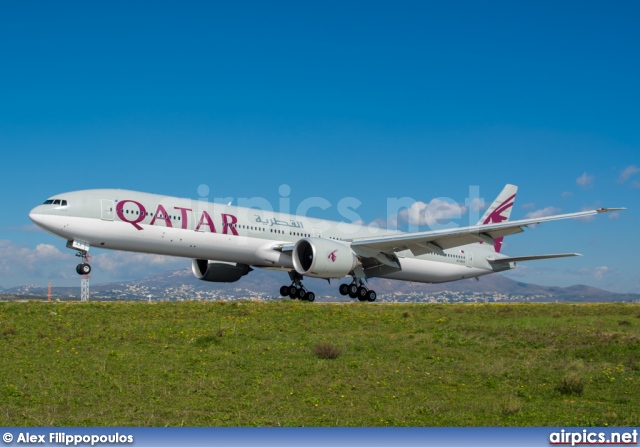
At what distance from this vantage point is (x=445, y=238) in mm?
32500

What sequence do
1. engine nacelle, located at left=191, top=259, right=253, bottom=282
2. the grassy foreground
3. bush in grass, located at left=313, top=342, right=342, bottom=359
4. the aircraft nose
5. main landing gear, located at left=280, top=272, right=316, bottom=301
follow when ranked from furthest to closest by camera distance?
1. engine nacelle, located at left=191, top=259, right=253, bottom=282
2. main landing gear, located at left=280, top=272, right=316, bottom=301
3. the aircraft nose
4. bush in grass, located at left=313, top=342, right=342, bottom=359
5. the grassy foreground

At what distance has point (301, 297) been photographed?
117ft

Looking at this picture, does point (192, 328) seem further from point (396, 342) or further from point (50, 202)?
point (50, 202)

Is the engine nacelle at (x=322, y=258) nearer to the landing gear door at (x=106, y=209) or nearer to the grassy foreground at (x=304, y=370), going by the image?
the grassy foreground at (x=304, y=370)

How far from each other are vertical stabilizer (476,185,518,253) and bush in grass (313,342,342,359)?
1226 inches

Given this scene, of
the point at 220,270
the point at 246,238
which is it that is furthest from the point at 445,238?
the point at 220,270

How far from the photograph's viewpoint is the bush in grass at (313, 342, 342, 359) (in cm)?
1562

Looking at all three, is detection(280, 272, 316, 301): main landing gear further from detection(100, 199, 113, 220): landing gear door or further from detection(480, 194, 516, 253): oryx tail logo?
detection(480, 194, 516, 253): oryx tail logo

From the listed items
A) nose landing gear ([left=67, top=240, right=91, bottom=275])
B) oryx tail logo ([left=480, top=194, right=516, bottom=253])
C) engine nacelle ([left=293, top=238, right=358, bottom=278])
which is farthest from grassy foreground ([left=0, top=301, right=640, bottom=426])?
oryx tail logo ([left=480, top=194, right=516, bottom=253])

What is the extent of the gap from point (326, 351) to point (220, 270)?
20822mm

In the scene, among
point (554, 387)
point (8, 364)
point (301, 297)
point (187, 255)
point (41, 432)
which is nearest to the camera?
point (41, 432)

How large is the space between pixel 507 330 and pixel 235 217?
1607 centimetres

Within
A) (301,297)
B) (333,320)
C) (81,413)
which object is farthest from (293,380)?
(301,297)

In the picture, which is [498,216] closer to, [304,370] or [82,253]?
[82,253]
